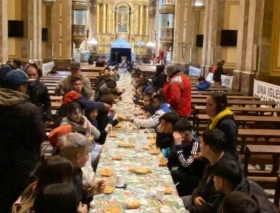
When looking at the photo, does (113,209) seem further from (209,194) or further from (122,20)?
(122,20)

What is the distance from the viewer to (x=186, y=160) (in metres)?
5.02

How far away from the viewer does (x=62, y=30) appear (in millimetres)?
24984

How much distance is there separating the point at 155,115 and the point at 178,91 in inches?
46.7

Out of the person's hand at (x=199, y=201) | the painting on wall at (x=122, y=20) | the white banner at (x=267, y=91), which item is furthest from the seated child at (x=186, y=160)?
the painting on wall at (x=122, y=20)

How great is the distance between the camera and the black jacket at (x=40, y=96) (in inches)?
299

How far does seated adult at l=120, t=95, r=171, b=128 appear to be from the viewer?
693 cm

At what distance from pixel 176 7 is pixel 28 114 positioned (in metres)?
23.0

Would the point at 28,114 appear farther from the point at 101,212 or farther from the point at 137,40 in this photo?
the point at 137,40

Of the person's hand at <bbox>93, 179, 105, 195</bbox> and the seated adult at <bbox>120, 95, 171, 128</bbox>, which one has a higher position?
the seated adult at <bbox>120, 95, 171, 128</bbox>

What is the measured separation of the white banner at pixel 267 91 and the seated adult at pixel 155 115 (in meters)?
4.70

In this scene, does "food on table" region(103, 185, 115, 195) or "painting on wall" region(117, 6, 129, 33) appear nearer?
"food on table" region(103, 185, 115, 195)

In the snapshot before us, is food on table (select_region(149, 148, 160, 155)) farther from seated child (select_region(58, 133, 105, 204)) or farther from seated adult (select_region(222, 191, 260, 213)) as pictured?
seated adult (select_region(222, 191, 260, 213))

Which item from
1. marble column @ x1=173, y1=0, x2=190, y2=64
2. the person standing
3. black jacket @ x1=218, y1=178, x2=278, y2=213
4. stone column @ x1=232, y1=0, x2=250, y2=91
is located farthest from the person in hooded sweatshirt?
marble column @ x1=173, y1=0, x2=190, y2=64

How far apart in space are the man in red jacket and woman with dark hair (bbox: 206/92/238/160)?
2.57 meters
